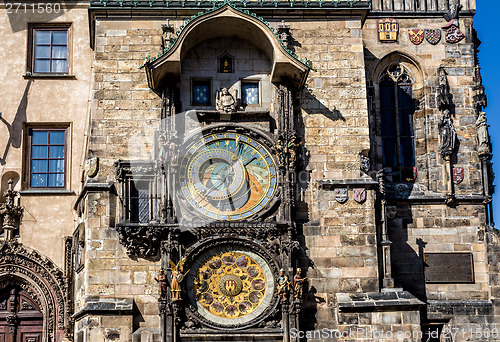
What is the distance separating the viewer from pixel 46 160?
22.4 metres

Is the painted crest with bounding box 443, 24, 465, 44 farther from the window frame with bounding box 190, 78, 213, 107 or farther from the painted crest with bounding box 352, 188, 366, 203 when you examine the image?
the window frame with bounding box 190, 78, 213, 107

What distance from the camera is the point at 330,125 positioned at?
20.3m

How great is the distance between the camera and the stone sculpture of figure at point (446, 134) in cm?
2172

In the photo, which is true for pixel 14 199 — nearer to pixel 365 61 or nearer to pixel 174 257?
pixel 174 257

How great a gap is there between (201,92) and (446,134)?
616 centimetres

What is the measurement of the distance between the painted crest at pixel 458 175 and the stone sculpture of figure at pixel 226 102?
5801 mm

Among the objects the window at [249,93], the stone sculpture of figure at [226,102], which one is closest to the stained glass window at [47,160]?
the stone sculpture of figure at [226,102]

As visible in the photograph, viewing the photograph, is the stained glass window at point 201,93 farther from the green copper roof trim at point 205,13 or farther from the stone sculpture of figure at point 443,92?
the stone sculpture of figure at point 443,92

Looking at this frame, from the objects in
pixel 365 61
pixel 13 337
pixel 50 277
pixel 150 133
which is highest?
pixel 365 61

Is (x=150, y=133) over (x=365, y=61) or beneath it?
beneath

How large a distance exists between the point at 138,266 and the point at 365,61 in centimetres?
792

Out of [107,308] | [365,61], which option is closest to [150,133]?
[107,308]

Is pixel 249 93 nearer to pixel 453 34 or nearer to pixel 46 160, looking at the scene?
pixel 46 160

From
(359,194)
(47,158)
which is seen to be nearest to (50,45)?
(47,158)
